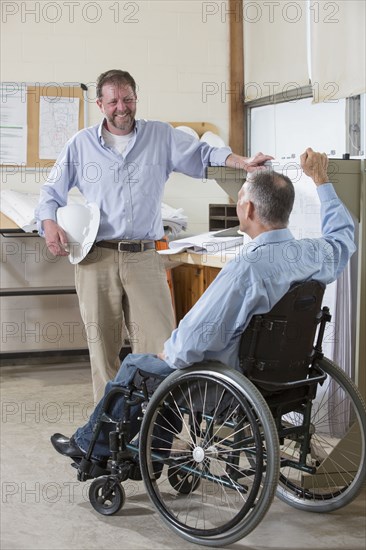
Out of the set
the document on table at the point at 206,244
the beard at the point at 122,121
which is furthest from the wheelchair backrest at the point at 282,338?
the beard at the point at 122,121

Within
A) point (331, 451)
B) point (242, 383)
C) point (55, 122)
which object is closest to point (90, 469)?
point (242, 383)

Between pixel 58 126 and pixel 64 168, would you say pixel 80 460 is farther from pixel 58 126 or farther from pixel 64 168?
pixel 58 126

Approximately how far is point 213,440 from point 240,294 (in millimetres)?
457

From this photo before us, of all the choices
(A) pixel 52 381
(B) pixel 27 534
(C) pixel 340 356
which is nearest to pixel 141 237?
(C) pixel 340 356

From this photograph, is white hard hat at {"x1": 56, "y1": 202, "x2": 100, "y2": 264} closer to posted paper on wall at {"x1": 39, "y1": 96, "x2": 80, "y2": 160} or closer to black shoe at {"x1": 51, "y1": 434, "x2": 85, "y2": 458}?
black shoe at {"x1": 51, "y1": 434, "x2": 85, "y2": 458}

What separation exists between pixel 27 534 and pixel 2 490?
1.46ft

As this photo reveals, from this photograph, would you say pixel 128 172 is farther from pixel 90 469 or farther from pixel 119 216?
pixel 90 469

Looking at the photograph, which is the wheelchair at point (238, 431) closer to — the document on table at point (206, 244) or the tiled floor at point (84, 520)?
the tiled floor at point (84, 520)

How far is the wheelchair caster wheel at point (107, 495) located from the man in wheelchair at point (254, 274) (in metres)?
0.09

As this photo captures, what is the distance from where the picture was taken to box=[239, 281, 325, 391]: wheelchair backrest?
2.43 meters

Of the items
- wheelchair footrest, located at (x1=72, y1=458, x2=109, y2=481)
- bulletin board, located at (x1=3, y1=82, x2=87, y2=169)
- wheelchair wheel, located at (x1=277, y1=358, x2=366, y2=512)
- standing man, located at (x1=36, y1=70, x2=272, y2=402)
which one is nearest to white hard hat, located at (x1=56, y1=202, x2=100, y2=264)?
standing man, located at (x1=36, y1=70, x2=272, y2=402)

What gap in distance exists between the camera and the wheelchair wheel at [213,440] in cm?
234

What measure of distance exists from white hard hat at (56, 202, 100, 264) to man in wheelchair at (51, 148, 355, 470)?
81 cm

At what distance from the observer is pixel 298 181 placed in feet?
10.4
